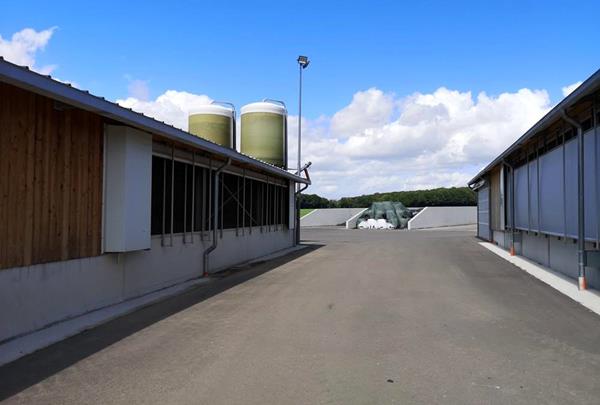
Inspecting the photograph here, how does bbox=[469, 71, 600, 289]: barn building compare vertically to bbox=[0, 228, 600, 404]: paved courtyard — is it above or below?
above

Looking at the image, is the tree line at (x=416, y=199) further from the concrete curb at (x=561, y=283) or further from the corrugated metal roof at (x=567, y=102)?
the corrugated metal roof at (x=567, y=102)

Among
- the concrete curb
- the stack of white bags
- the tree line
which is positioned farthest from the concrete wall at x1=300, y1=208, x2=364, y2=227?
the concrete curb

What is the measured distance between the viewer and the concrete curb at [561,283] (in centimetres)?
885

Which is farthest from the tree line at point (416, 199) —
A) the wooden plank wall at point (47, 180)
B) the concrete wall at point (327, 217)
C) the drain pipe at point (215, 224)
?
the wooden plank wall at point (47, 180)

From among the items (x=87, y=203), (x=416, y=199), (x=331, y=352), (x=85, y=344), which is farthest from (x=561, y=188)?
(x=416, y=199)

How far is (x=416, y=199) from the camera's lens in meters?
73.1

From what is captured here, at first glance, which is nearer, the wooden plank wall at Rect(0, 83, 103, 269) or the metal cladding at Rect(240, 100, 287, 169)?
the wooden plank wall at Rect(0, 83, 103, 269)

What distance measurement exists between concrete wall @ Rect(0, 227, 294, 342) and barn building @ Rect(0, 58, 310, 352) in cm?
2

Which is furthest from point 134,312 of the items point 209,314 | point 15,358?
point 15,358

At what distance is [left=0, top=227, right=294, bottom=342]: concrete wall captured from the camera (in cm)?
638

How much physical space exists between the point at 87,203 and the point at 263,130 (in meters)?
14.0

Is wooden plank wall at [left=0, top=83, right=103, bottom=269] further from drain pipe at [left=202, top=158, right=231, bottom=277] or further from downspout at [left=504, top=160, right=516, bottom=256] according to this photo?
downspout at [left=504, top=160, right=516, bottom=256]

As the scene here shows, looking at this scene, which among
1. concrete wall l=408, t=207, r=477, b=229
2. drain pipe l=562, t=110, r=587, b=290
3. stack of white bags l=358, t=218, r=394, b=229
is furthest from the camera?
concrete wall l=408, t=207, r=477, b=229

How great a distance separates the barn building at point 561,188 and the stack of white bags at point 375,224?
28.1 metres
